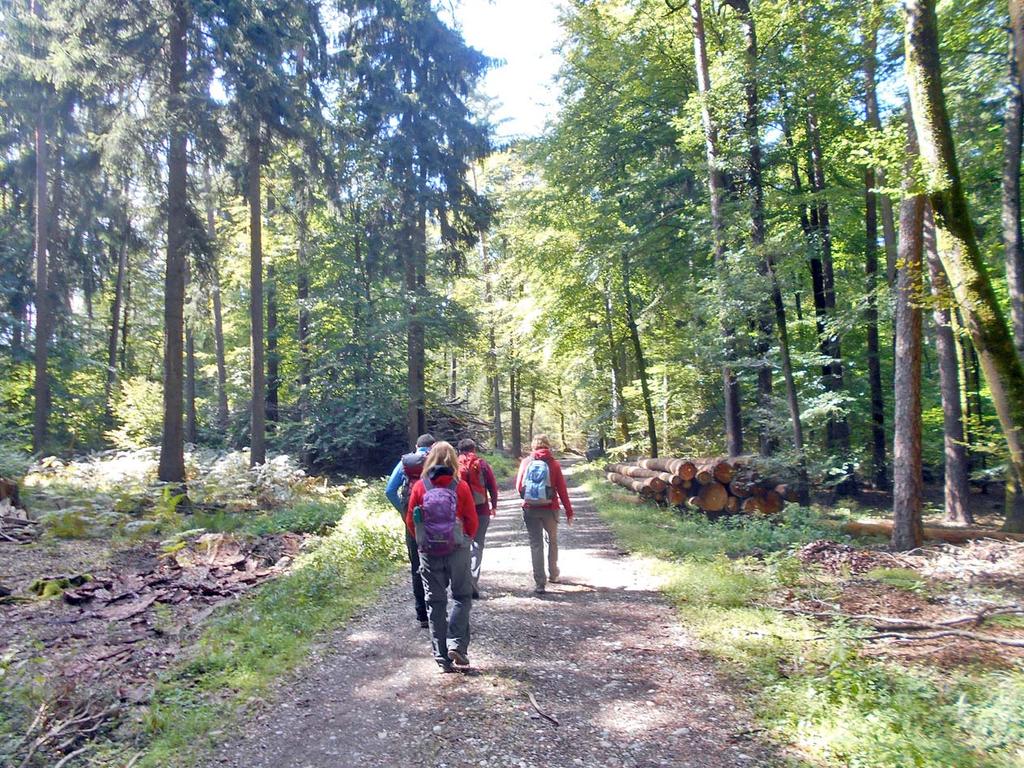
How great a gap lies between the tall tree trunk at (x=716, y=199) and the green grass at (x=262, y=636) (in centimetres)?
846

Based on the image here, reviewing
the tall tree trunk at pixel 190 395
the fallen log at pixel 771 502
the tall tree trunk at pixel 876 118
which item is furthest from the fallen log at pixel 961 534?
the tall tree trunk at pixel 190 395

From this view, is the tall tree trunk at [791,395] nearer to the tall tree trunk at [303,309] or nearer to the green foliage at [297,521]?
the green foliage at [297,521]

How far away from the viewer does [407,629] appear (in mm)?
7160

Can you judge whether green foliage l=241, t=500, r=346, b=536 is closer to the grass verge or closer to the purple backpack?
the grass verge

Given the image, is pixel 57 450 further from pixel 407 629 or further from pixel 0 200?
pixel 407 629

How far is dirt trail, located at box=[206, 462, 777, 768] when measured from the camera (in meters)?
4.42

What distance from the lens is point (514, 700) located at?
17.1 feet

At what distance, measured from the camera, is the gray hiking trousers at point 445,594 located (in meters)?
5.70

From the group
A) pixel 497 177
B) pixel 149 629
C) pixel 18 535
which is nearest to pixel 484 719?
pixel 149 629

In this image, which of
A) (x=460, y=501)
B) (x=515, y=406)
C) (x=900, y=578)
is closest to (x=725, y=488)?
(x=900, y=578)

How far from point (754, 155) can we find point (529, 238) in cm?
1020

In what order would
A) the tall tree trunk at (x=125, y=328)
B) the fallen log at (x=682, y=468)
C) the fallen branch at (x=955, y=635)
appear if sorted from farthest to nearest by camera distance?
the tall tree trunk at (x=125, y=328) < the fallen log at (x=682, y=468) < the fallen branch at (x=955, y=635)

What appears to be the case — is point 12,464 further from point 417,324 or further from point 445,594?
point 445,594

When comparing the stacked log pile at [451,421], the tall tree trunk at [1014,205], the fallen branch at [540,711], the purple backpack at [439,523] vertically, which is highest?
the tall tree trunk at [1014,205]
